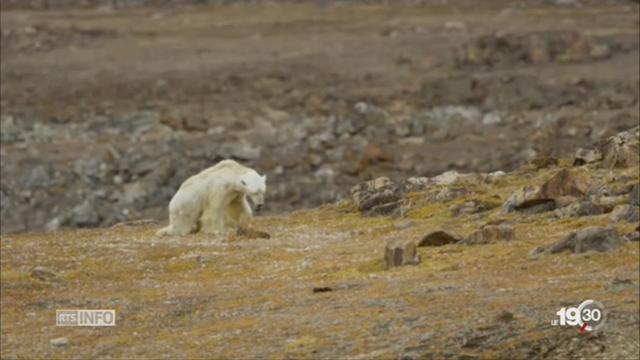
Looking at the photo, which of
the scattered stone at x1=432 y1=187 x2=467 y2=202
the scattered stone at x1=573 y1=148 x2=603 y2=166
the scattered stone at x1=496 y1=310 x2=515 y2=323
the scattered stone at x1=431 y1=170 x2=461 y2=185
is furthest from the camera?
the scattered stone at x1=431 y1=170 x2=461 y2=185

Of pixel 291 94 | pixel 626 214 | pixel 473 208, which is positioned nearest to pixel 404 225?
pixel 473 208

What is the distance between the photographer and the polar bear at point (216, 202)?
2303 centimetres

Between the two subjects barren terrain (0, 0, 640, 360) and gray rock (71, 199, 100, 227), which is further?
gray rock (71, 199, 100, 227)

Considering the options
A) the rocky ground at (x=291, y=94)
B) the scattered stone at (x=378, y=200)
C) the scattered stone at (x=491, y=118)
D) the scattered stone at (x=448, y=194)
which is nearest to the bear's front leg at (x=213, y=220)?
the scattered stone at (x=378, y=200)

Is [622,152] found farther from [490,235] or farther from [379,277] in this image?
[379,277]

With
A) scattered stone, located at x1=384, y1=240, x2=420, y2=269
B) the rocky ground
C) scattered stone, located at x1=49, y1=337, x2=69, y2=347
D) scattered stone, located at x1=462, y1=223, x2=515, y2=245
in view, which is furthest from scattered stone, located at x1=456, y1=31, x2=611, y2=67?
scattered stone, located at x1=49, y1=337, x2=69, y2=347

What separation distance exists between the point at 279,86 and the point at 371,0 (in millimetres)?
13615

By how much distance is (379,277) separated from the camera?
19.5 meters

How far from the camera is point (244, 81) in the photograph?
1950 inches

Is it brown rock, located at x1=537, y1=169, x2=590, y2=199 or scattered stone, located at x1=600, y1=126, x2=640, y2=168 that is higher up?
scattered stone, located at x1=600, y1=126, x2=640, y2=168

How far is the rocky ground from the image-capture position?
1545 inches

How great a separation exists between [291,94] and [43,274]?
86.8 ft

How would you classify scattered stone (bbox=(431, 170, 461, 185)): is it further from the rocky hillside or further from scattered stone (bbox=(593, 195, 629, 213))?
scattered stone (bbox=(593, 195, 629, 213))

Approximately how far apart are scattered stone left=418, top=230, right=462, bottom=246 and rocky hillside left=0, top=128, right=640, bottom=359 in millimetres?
14
